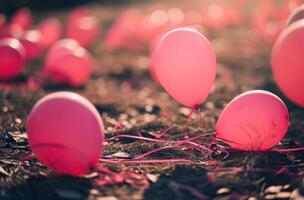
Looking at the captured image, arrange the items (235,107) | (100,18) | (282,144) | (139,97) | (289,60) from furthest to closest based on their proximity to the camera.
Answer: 1. (100,18)
2. (139,97)
3. (289,60)
4. (282,144)
5. (235,107)

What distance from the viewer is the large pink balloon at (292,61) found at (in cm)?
371

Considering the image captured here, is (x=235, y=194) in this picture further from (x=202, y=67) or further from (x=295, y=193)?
(x=202, y=67)

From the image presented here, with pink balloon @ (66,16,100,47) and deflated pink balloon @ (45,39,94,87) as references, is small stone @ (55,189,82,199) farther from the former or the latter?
pink balloon @ (66,16,100,47)

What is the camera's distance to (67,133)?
2.87 m

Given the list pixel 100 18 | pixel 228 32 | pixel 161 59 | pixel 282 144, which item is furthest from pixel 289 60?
pixel 100 18

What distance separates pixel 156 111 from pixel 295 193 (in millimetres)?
2331

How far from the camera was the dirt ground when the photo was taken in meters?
2.81

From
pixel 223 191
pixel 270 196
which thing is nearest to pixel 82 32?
pixel 223 191

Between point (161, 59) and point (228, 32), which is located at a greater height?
point (161, 59)

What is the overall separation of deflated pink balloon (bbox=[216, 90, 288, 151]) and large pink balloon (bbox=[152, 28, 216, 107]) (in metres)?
0.45

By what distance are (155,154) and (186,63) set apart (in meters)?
0.70

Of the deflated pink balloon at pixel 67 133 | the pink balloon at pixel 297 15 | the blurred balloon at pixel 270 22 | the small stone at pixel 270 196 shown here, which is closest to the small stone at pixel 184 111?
the pink balloon at pixel 297 15

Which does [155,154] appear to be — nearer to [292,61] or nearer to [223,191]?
[223,191]

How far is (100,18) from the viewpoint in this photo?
11859 mm
